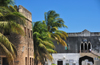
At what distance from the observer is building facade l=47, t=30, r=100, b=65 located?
41675mm

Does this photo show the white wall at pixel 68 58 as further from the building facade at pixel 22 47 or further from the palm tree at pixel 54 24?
the building facade at pixel 22 47

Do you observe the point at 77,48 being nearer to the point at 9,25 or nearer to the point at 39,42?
the point at 39,42

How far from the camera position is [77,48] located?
4200 centimetres

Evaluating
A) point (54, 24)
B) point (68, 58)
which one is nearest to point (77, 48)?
point (68, 58)

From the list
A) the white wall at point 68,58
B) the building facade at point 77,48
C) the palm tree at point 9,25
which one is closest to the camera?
the palm tree at point 9,25

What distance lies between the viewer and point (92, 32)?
138 feet

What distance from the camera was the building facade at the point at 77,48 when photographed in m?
41.7

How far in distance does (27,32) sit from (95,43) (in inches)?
836

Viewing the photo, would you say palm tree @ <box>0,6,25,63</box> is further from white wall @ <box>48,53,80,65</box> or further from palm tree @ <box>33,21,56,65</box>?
white wall @ <box>48,53,80,65</box>

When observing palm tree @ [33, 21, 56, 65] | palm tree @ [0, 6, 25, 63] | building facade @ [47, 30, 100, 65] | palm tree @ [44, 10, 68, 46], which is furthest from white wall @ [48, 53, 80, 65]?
palm tree @ [0, 6, 25, 63]

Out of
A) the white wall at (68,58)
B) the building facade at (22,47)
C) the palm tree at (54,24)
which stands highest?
the palm tree at (54,24)

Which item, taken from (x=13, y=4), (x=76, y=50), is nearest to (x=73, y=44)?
(x=76, y=50)

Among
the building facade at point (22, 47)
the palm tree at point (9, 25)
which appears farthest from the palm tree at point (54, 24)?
the palm tree at point (9, 25)

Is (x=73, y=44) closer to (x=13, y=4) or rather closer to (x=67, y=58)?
(x=67, y=58)
